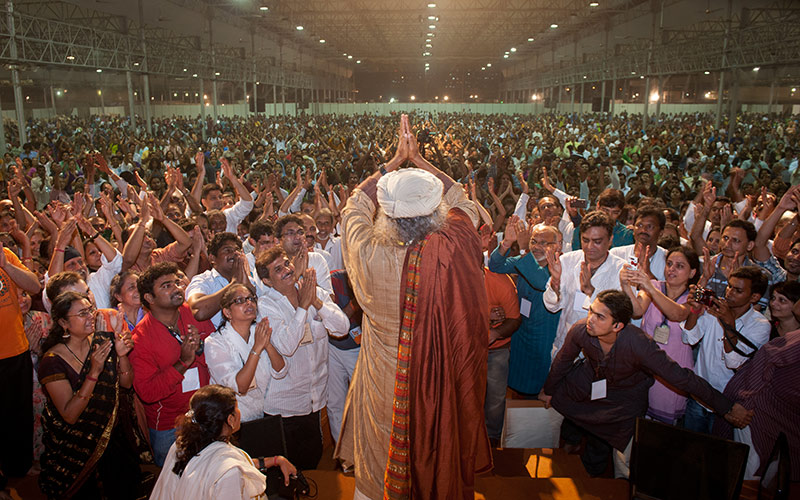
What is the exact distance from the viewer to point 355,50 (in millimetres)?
41625

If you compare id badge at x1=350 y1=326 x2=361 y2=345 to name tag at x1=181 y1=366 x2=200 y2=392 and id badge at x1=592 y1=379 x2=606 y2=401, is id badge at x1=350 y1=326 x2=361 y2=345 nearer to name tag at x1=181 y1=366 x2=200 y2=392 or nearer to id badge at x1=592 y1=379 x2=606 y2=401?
name tag at x1=181 y1=366 x2=200 y2=392

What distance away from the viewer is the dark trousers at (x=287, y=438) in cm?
263

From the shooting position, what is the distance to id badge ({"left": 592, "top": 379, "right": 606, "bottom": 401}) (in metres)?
2.94

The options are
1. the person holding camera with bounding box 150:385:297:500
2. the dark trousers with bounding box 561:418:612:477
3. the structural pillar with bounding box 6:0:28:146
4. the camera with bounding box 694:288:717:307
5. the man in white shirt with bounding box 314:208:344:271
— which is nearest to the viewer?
the person holding camera with bounding box 150:385:297:500

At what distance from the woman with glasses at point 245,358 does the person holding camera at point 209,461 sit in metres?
0.43

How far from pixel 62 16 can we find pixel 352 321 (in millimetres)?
21213

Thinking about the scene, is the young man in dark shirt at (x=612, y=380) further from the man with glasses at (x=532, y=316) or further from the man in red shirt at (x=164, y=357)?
the man in red shirt at (x=164, y=357)

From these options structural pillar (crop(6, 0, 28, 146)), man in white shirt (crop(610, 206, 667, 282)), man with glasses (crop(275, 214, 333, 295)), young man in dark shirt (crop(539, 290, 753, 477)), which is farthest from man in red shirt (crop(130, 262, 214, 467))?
structural pillar (crop(6, 0, 28, 146))

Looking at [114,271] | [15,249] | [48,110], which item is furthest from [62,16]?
[114,271]

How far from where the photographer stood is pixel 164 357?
2.74 meters

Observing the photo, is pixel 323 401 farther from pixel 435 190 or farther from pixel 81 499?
pixel 435 190

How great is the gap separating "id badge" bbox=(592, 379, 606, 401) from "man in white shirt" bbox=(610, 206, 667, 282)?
112cm

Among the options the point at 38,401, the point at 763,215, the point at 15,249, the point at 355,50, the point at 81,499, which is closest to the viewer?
the point at 81,499

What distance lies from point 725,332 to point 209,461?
2.83 m
